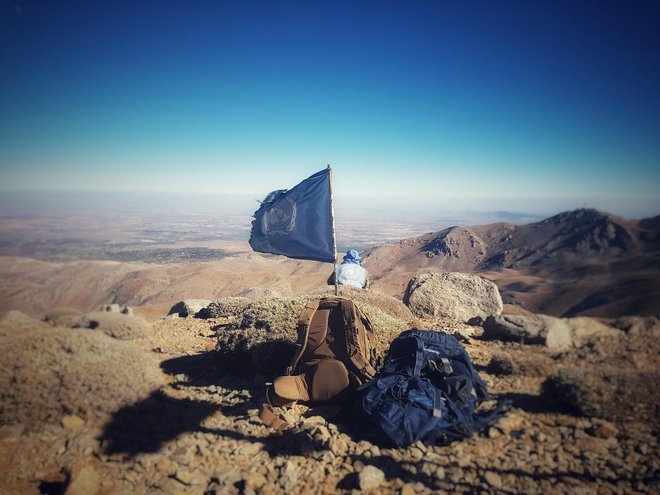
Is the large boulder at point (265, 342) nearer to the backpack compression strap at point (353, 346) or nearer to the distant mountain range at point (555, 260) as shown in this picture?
the backpack compression strap at point (353, 346)

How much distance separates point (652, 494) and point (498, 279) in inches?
1087

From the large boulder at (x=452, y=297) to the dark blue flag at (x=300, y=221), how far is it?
4.05m

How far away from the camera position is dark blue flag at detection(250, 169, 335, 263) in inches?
225

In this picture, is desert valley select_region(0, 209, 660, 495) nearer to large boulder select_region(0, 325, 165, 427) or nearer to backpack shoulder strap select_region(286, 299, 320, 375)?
large boulder select_region(0, 325, 165, 427)

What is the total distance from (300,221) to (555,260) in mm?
34377

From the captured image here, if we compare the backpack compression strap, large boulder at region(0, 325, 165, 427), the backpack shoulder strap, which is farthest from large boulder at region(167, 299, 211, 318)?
the backpack compression strap

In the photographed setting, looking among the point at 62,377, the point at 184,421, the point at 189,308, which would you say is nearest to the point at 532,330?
the point at 184,421

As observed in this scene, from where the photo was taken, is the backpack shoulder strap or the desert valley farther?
the backpack shoulder strap

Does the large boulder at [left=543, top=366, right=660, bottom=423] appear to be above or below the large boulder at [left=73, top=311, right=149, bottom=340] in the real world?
below

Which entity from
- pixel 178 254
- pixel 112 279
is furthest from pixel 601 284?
pixel 112 279

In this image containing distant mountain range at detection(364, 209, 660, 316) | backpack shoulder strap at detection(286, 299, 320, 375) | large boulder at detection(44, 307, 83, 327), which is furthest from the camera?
distant mountain range at detection(364, 209, 660, 316)

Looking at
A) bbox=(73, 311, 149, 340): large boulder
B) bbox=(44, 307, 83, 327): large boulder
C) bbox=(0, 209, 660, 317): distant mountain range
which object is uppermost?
bbox=(44, 307, 83, 327): large boulder

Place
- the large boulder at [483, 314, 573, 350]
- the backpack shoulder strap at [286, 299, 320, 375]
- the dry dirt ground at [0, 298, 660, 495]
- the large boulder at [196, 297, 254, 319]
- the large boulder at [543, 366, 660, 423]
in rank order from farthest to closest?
the large boulder at [196, 297, 254, 319], the large boulder at [483, 314, 573, 350], the backpack shoulder strap at [286, 299, 320, 375], the large boulder at [543, 366, 660, 423], the dry dirt ground at [0, 298, 660, 495]

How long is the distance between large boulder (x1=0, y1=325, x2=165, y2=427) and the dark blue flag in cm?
326
